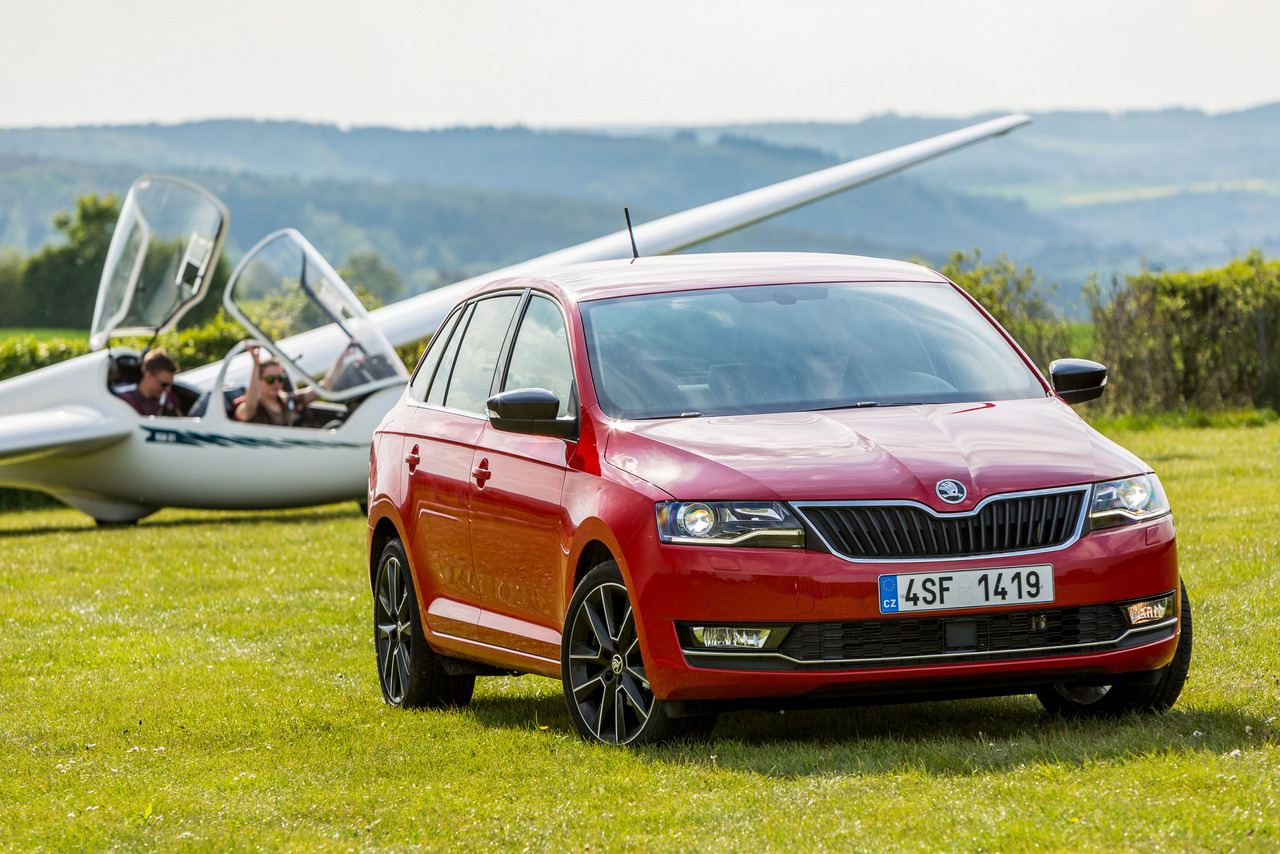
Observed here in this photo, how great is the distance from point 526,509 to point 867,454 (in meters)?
1.50

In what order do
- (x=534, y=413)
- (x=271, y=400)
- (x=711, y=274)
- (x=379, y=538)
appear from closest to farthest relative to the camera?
(x=534, y=413) → (x=711, y=274) → (x=379, y=538) → (x=271, y=400)

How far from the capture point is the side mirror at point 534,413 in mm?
6457

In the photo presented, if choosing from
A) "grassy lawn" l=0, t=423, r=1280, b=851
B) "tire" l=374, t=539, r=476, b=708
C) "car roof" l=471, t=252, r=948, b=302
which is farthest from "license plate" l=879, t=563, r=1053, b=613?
"tire" l=374, t=539, r=476, b=708

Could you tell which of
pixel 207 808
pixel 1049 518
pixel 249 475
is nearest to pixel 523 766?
pixel 207 808

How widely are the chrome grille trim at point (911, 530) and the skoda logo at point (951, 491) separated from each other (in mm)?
48

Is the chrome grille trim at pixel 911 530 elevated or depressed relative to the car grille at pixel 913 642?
elevated

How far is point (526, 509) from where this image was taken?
6.71m

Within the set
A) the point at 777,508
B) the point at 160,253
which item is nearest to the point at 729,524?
the point at 777,508

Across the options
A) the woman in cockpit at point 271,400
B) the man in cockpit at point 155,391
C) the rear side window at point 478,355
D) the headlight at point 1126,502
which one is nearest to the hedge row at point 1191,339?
the woman in cockpit at point 271,400

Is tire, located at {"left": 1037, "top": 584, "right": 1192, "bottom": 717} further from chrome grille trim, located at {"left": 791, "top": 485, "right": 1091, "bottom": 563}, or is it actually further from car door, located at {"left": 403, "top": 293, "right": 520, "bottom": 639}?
car door, located at {"left": 403, "top": 293, "right": 520, "bottom": 639}

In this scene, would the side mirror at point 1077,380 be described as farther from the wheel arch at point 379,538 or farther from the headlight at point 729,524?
the wheel arch at point 379,538

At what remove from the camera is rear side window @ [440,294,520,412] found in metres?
7.57

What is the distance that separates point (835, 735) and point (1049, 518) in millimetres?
1241

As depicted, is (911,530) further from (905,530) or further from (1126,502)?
(1126,502)
